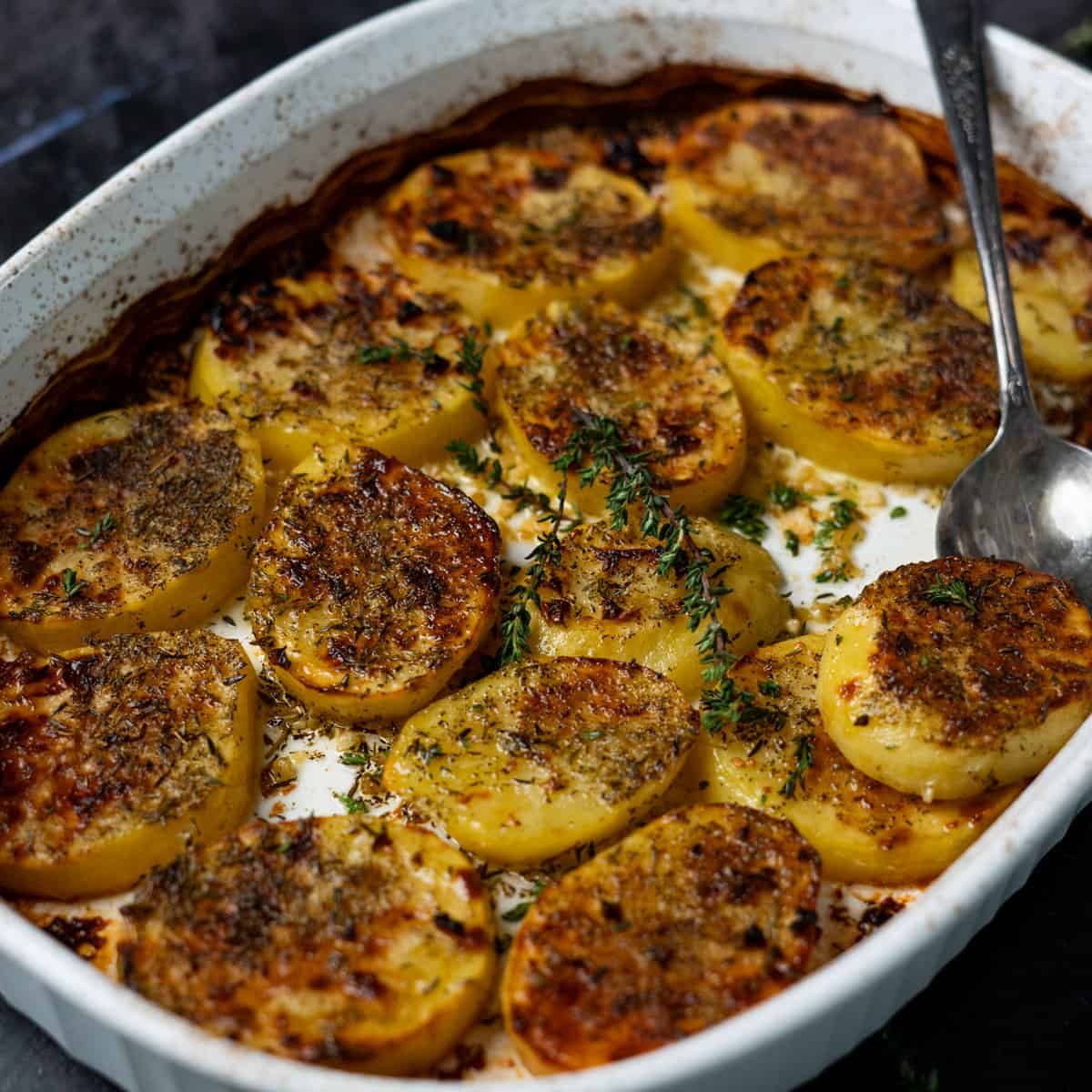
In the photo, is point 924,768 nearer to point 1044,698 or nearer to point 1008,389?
point 1044,698

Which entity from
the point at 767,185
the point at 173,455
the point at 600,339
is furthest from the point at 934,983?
the point at 767,185

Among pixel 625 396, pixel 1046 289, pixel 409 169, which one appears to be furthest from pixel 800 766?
pixel 409 169

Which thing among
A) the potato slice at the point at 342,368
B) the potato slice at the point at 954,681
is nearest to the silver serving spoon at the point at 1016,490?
the potato slice at the point at 954,681

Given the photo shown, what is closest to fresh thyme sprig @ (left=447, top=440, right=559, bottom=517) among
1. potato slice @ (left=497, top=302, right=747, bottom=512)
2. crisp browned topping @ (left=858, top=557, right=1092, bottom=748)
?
potato slice @ (left=497, top=302, right=747, bottom=512)

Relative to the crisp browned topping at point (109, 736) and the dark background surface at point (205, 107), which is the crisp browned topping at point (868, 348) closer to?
the dark background surface at point (205, 107)

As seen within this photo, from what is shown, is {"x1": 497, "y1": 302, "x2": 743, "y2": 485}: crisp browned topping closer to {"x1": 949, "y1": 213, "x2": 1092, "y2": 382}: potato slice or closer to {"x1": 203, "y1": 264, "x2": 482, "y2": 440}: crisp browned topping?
{"x1": 203, "y1": 264, "x2": 482, "y2": 440}: crisp browned topping
